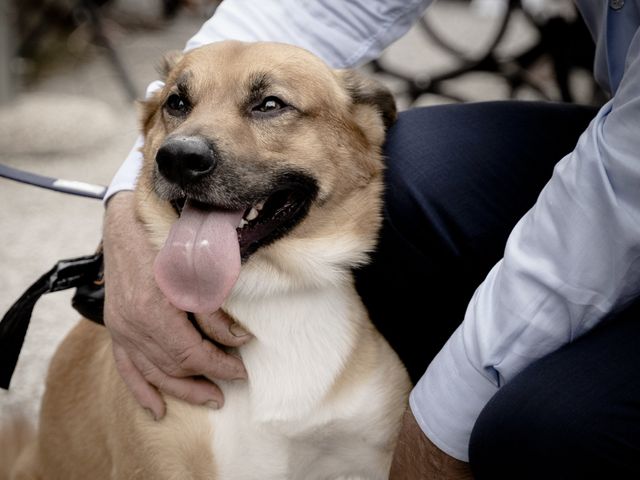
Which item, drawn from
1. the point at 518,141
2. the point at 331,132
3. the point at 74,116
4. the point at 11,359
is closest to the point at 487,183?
the point at 518,141

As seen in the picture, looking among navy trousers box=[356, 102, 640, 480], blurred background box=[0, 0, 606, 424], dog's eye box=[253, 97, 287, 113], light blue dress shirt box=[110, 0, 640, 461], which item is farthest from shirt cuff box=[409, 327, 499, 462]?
blurred background box=[0, 0, 606, 424]

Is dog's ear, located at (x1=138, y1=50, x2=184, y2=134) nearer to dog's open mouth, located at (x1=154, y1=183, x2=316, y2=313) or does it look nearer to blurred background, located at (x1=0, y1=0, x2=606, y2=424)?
dog's open mouth, located at (x1=154, y1=183, x2=316, y2=313)

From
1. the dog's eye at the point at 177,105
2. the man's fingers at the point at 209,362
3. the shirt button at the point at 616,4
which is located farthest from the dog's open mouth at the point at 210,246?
the shirt button at the point at 616,4

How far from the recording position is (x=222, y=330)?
1604 millimetres

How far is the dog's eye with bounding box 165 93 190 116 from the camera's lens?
5.67 ft

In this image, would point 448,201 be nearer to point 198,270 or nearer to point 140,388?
point 198,270

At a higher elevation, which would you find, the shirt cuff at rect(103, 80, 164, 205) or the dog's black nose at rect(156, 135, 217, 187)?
the dog's black nose at rect(156, 135, 217, 187)

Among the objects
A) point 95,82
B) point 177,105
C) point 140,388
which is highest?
point 177,105

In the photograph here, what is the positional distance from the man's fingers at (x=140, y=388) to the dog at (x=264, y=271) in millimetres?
20

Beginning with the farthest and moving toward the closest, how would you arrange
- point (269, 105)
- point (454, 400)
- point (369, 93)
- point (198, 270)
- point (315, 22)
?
point (315, 22) → point (369, 93) → point (269, 105) → point (198, 270) → point (454, 400)

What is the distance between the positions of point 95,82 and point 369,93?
10.8ft

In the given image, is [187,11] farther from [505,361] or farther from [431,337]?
[505,361]

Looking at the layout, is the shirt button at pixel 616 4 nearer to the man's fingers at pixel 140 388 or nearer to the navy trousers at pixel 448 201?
the navy trousers at pixel 448 201

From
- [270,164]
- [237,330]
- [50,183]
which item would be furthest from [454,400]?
[50,183]
